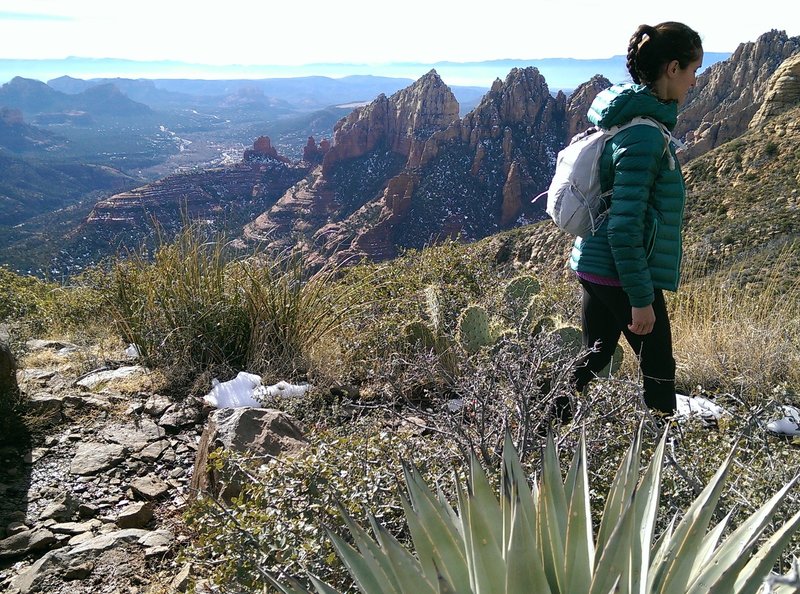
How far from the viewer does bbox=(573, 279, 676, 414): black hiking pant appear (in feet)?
7.82

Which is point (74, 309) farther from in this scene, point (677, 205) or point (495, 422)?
point (677, 205)

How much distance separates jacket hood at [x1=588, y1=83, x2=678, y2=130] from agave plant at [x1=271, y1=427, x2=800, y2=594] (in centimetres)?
134

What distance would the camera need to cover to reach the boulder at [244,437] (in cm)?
242

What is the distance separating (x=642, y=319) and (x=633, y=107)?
0.77m

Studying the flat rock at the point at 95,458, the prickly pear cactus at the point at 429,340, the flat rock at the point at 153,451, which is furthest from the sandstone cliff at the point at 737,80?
the flat rock at the point at 95,458

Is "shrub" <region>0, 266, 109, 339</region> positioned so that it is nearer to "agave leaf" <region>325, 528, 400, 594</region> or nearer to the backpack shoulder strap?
the backpack shoulder strap

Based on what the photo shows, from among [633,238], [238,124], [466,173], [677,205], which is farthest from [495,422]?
[238,124]

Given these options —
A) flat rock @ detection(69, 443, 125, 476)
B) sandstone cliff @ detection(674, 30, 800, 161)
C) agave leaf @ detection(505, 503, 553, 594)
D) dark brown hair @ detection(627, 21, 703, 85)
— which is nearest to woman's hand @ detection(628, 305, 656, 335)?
dark brown hair @ detection(627, 21, 703, 85)

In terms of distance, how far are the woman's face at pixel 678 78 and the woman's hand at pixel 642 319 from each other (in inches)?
30.3

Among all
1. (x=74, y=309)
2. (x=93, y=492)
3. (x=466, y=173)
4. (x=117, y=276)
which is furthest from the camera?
(x=466, y=173)

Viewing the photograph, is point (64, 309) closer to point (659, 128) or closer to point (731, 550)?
point (659, 128)

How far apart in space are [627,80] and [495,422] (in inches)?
57.1

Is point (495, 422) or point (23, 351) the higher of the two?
point (495, 422)

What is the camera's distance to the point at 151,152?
13300cm
